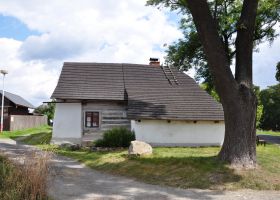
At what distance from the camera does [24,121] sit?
160ft

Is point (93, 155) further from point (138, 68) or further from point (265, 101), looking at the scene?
point (265, 101)

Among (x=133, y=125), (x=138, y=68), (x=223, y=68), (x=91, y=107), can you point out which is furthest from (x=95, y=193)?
(x=138, y=68)

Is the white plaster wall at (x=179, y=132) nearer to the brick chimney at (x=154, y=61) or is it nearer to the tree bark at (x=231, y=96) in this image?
the brick chimney at (x=154, y=61)

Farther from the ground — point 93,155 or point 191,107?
point 191,107

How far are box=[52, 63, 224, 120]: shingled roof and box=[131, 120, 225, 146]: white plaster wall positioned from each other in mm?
574

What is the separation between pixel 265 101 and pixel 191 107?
50828 millimetres

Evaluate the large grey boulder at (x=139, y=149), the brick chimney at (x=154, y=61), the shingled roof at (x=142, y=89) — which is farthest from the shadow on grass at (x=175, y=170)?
the brick chimney at (x=154, y=61)

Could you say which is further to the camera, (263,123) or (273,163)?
(263,123)

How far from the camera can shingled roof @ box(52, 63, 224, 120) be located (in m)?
26.3

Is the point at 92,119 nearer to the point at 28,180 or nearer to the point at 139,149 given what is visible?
the point at 139,149

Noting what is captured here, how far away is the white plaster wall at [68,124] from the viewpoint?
28.6 meters

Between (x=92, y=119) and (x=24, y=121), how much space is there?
71.3 ft

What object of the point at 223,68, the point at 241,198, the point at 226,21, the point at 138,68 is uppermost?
the point at 226,21

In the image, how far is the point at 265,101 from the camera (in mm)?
74500
